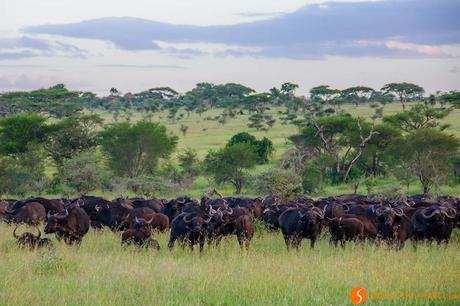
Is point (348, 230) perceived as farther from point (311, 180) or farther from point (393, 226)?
point (311, 180)

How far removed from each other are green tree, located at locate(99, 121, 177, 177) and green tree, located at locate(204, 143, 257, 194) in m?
4.20

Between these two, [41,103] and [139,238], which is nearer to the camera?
[139,238]

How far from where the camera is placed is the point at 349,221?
15.6 m

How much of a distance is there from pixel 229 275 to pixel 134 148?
112 ft

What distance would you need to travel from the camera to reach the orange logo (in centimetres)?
958

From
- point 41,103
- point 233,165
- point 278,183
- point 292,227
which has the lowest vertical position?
point 233,165

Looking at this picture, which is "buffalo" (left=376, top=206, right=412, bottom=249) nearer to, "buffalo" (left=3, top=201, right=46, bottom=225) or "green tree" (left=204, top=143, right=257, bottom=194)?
"buffalo" (left=3, top=201, right=46, bottom=225)

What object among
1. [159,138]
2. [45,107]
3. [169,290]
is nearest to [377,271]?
[169,290]

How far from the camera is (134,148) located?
4472 centimetres

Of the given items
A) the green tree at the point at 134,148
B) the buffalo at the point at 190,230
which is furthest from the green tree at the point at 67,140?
the buffalo at the point at 190,230

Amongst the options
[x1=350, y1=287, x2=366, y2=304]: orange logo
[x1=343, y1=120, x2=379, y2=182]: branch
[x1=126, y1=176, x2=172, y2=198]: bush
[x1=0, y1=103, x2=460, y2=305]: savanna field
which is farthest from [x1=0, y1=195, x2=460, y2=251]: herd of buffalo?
[x1=343, y1=120, x2=379, y2=182]: branch

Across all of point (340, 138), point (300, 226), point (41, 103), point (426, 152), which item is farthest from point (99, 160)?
point (300, 226)

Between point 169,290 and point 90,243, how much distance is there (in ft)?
22.2

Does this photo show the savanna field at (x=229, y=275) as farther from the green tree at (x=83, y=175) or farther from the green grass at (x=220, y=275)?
the green tree at (x=83, y=175)
